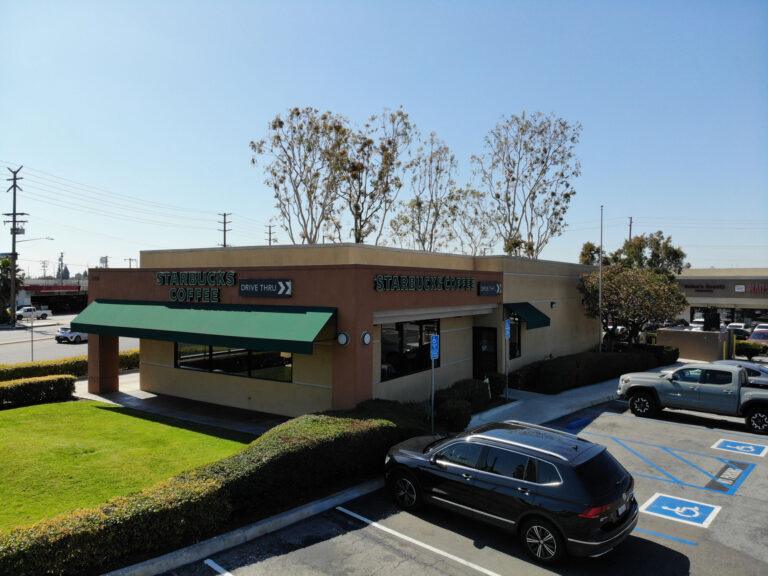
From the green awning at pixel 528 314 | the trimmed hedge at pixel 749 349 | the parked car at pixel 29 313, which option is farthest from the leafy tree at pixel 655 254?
the parked car at pixel 29 313

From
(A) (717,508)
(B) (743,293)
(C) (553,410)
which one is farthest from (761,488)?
(B) (743,293)

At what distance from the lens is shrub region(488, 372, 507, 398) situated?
18578 millimetres

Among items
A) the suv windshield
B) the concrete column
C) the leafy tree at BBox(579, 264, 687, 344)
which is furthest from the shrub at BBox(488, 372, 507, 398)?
the concrete column

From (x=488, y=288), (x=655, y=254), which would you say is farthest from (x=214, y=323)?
(x=655, y=254)

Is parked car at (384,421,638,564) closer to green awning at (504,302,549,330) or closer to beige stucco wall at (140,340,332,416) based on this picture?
beige stucco wall at (140,340,332,416)

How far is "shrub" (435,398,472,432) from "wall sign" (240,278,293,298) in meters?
5.31

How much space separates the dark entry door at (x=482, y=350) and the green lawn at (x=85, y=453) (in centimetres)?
985

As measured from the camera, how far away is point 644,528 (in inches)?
352

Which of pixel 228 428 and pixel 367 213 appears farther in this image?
pixel 367 213

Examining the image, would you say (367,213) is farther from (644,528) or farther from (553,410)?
(644,528)

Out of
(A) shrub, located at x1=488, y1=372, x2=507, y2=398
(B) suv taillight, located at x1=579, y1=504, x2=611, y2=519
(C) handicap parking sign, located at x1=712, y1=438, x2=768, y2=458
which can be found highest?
(B) suv taillight, located at x1=579, y1=504, x2=611, y2=519

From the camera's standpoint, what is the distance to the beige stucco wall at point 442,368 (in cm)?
1519

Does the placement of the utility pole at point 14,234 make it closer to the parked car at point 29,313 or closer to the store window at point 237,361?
the parked car at point 29,313

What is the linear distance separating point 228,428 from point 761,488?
A: 498 inches
